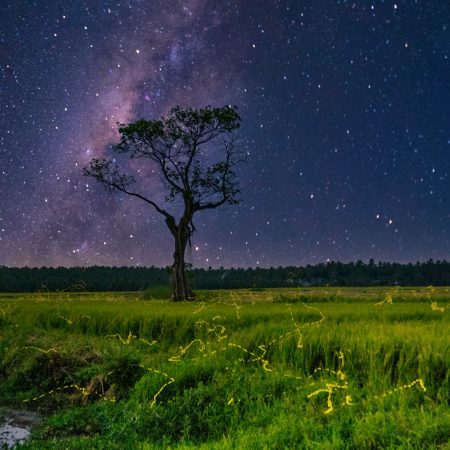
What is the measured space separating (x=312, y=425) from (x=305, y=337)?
360 centimetres

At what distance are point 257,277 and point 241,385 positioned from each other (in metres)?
112

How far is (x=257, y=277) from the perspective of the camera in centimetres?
12056

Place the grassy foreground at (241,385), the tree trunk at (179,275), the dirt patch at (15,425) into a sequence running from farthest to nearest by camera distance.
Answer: the tree trunk at (179,275) < the dirt patch at (15,425) < the grassy foreground at (241,385)

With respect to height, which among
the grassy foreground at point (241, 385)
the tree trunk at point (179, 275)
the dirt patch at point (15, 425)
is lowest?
the dirt patch at point (15, 425)

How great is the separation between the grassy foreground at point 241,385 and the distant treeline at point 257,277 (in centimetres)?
8839

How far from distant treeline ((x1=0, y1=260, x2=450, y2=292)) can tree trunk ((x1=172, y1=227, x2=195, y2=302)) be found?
233 ft

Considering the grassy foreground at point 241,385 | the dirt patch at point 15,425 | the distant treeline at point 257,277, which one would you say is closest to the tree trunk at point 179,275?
the grassy foreground at point 241,385

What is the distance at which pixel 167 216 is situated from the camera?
31031mm

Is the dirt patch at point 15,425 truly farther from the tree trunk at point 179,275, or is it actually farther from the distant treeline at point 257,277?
the distant treeline at point 257,277

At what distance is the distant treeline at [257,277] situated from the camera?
107 meters

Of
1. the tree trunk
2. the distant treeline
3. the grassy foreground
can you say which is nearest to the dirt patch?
the grassy foreground

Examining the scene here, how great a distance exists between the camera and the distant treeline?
350ft

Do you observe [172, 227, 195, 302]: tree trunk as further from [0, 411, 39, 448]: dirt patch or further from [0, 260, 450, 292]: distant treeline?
[0, 260, 450, 292]: distant treeline

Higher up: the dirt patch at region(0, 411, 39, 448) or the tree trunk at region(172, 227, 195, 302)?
the tree trunk at region(172, 227, 195, 302)
